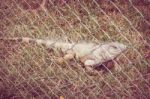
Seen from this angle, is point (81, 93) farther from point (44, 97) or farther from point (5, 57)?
point (5, 57)

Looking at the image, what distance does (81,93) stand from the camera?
2760 millimetres

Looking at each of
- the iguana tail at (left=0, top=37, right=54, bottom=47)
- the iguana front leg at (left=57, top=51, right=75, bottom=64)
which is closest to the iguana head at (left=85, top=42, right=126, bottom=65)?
the iguana front leg at (left=57, top=51, right=75, bottom=64)

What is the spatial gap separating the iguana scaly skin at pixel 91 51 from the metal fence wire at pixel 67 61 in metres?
0.04

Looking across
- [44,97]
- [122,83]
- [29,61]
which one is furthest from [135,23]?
[44,97]

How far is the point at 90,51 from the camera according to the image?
10.4 feet

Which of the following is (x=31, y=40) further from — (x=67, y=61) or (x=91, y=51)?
(x=91, y=51)

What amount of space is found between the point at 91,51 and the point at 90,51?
0.15 feet

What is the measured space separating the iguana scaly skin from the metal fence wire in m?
0.04

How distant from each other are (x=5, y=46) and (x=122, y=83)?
1271 mm

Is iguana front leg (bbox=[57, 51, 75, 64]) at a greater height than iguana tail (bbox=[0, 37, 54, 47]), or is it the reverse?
iguana tail (bbox=[0, 37, 54, 47])

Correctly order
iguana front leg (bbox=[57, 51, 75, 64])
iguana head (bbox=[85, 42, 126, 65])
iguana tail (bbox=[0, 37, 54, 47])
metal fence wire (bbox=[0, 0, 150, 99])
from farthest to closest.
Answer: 1. iguana tail (bbox=[0, 37, 54, 47])
2. iguana front leg (bbox=[57, 51, 75, 64])
3. iguana head (bbox=[85, 42, 126, 65])
4. metal fence wire (bbox=[0, 0, 150, 99])

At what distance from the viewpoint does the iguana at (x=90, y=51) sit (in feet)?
10.2

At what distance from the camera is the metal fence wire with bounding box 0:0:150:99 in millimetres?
2785

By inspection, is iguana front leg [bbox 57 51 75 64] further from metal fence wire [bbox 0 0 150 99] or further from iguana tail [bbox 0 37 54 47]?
iguana tail [bbox 0 37 54 47]
